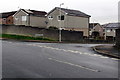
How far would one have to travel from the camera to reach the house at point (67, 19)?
4975 centimetres

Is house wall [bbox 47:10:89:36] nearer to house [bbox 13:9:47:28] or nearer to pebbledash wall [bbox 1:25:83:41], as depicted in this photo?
house [bbox 13:9:47:28]

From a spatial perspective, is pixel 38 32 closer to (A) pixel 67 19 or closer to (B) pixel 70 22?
(A) pixel 67 19

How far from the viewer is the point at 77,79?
768 cm

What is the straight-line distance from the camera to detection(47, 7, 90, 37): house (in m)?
49.8

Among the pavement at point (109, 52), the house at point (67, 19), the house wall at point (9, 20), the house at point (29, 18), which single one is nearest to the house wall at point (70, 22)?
the house at point (67, 19)

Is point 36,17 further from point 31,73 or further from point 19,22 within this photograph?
point 31,73

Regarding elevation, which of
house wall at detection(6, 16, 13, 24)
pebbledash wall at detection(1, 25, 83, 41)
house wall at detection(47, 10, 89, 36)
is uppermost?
house wall at detection(6, 16, 13, 24)

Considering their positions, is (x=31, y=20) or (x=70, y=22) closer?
(x=70, y=22)

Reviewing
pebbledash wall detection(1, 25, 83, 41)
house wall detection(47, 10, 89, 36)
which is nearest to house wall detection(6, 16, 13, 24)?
house wall detection(47, 10, 89, 36)

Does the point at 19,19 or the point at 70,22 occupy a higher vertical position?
the point at 19,19

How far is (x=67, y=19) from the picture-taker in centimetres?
4956

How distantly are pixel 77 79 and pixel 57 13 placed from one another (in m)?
44.1

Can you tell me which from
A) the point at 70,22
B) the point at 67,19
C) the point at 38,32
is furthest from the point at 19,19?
the point at 38,32

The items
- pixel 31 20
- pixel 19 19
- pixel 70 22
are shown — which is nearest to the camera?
pixel 70 22
